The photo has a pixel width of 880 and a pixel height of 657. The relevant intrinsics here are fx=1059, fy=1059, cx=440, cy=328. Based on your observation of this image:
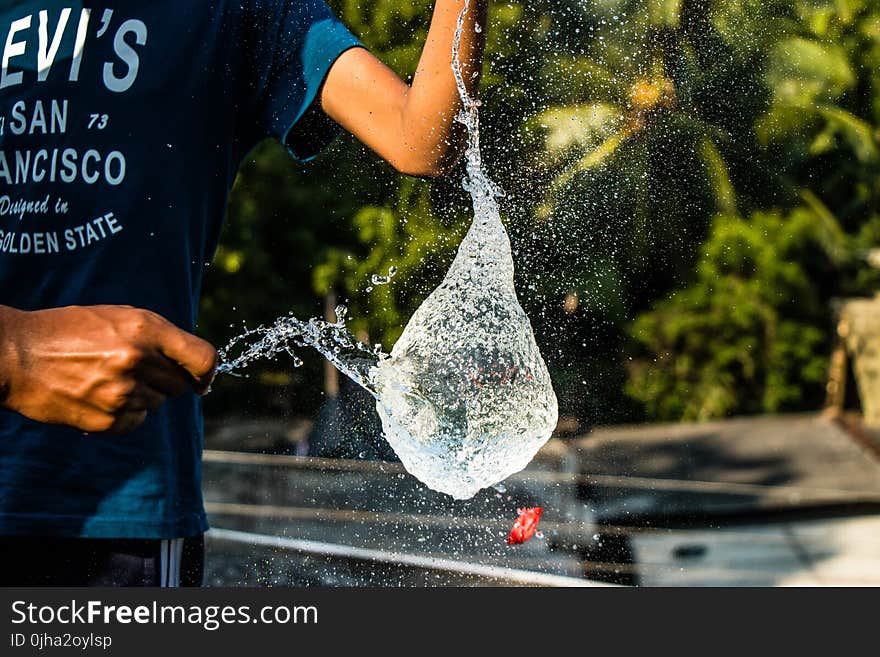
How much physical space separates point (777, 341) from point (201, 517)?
776 cm

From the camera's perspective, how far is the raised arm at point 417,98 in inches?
45.4

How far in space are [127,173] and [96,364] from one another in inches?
15.5

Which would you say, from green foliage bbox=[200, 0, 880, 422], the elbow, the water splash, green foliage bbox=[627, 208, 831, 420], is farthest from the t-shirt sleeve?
green foliage bbox=[627, 208, 831, 420]

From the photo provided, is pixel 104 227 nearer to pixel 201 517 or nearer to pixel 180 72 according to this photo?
pixel 180 72

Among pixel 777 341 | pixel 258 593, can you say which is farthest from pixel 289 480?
pixel 777 341

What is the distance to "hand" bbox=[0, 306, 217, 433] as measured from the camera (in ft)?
3.21

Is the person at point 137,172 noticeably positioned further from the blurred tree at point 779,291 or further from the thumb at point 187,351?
the blurred tree at point 779,291

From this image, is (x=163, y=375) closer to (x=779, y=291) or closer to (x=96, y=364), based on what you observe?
(x=96, y=364)

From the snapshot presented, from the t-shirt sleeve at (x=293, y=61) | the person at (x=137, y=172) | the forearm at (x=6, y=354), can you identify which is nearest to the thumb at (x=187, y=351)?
the forearm at (x=6, y=354)

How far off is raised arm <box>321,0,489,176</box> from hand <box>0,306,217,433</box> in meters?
0.39

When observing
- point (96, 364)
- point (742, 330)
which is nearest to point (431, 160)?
point (96, 364)

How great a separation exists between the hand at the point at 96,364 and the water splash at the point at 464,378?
53cm

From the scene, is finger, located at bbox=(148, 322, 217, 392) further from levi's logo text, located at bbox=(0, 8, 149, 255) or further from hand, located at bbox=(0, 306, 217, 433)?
levi's logo text, located at bbox=(0, 8, 149, 255)

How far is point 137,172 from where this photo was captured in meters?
1.29
